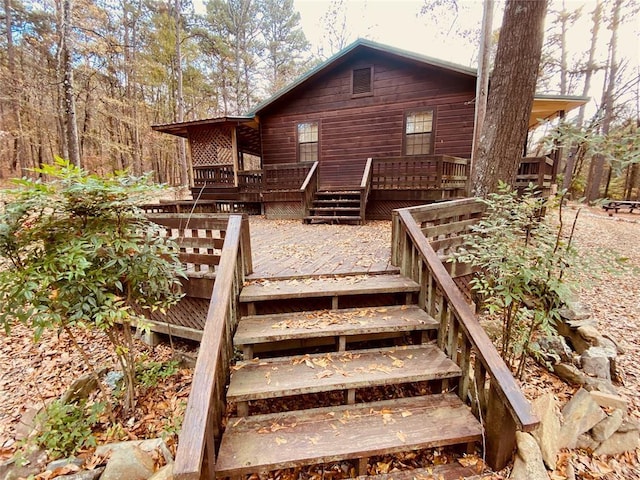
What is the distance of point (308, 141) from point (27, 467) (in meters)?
10.4

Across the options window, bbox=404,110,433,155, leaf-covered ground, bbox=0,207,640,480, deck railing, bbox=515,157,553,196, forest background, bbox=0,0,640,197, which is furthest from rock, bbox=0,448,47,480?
window, bbox=404,110,433,155

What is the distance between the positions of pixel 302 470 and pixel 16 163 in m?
28.0

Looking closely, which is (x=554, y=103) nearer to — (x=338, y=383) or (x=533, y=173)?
(x=533, y=173)

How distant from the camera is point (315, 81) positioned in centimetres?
1037

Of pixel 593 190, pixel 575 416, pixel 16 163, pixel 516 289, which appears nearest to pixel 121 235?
pixel 516 289

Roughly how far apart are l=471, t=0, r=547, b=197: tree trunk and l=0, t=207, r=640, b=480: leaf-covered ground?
45.8 inches

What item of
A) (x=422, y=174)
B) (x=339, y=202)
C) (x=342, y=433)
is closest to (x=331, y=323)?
(x=342, y=433)

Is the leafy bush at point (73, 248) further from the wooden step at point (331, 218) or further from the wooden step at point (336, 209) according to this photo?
the wooden step at point (336, 209)

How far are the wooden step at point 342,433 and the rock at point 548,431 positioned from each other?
1.45ft

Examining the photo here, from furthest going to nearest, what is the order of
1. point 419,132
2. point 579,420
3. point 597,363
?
A: 1. point 419,132
2. point 597,363
3. point 579,420

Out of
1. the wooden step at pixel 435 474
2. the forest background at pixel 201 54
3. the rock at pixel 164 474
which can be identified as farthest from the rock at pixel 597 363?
the forest background at pixel 201 54

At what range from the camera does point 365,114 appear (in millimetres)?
10008

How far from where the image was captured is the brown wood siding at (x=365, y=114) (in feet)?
29.5

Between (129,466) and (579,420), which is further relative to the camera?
(579,420)
